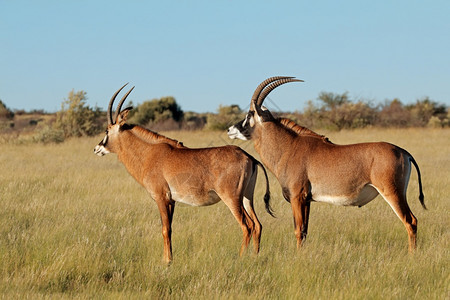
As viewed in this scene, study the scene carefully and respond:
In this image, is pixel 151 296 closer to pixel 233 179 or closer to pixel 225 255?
pixel 225 255

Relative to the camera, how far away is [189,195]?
732cm

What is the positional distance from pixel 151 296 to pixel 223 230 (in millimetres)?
3063

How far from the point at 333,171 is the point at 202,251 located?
2.15m

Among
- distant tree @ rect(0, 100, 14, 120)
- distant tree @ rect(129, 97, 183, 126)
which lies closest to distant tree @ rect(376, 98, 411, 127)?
distant tree @ rect(129, 97, 183, 126)

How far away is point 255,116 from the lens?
340 inches

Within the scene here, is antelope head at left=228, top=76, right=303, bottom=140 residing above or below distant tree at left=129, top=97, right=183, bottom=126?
above

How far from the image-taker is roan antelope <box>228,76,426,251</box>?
7.56 m

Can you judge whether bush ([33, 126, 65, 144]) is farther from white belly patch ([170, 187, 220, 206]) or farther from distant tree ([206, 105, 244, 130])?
white belly patch ([170, 187, 220, 206])

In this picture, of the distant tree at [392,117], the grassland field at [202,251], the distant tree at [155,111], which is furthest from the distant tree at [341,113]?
the grassland field at [202,251]

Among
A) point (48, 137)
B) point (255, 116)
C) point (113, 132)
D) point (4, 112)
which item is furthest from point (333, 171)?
point (4, 112)

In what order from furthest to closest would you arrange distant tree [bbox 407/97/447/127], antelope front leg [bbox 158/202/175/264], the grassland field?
distant tree [bbox 407/97/447/127] < antelope front leg [bbox 158/202/175/264] < the grassland field

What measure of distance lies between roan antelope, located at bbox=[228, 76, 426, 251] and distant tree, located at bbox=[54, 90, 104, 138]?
24273mm

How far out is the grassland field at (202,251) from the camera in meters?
5.75

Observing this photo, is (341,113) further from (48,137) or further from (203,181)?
(203,181)
